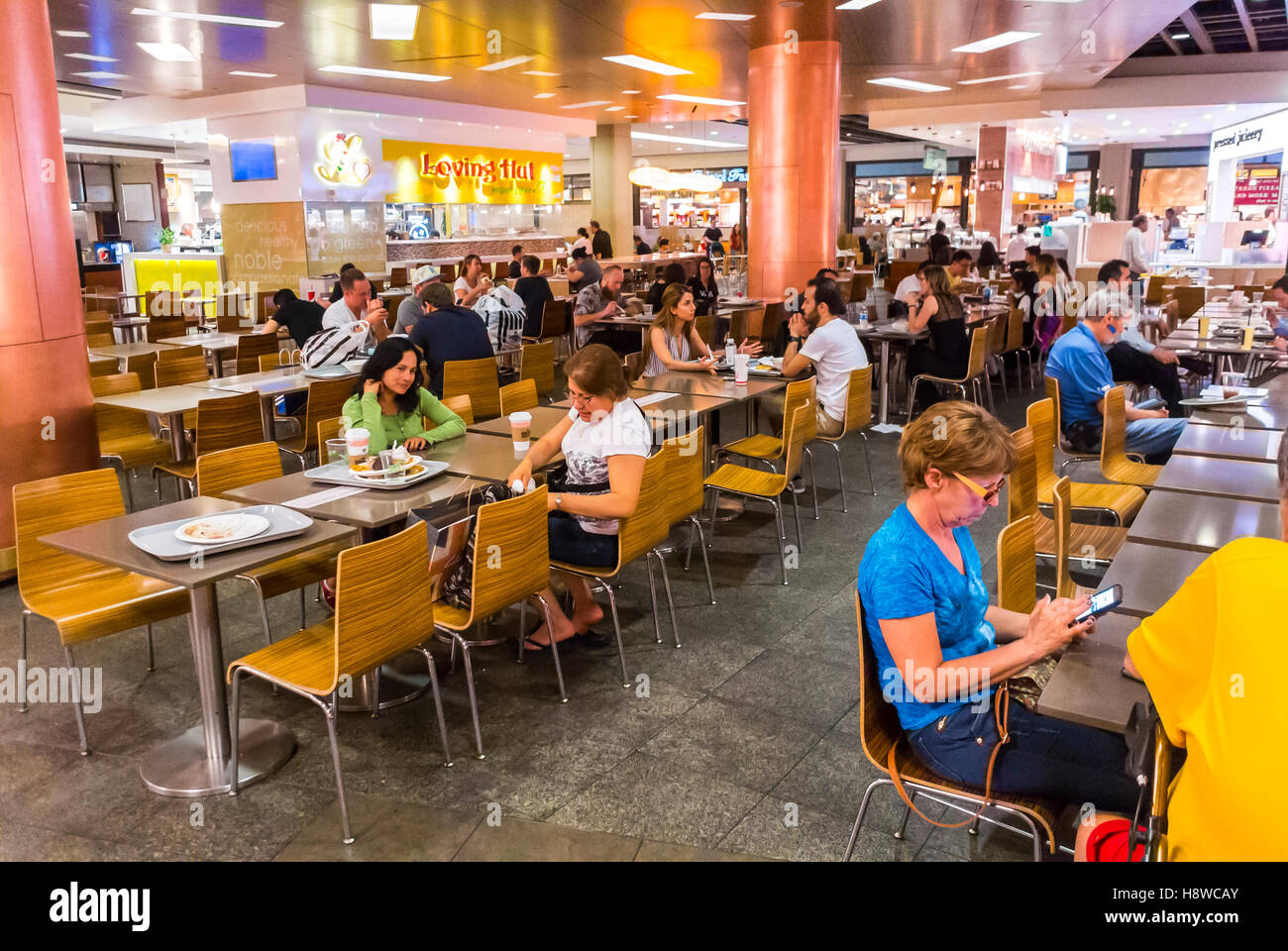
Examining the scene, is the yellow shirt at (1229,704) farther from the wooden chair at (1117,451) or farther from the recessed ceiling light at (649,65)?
the recessed ceiling light at (649,65)

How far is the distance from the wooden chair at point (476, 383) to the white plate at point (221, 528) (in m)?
3.08

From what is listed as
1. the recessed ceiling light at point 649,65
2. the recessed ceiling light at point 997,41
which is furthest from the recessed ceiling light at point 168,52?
the recessed ceiling light at point 997,41

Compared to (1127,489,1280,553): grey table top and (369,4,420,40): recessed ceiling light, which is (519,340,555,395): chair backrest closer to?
(369,4,420,40): recessed ceiling light

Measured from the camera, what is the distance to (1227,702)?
1.36 metres

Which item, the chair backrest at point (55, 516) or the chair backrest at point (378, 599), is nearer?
the chair backrest at point (378, 599)

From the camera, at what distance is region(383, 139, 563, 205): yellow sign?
1342 cm

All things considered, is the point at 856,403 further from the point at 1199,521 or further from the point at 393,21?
the point at 393,21

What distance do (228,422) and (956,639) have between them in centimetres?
392

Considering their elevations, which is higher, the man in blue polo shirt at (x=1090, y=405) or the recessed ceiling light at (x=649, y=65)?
the recessed ceiling light at (x=649, y=65)

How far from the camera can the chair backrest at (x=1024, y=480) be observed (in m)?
3.42

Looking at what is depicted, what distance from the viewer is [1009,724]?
214 centimetres

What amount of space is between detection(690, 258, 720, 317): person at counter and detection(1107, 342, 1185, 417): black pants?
376cm

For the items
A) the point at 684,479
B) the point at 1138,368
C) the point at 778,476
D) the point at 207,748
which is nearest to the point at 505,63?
the point at 1138,368

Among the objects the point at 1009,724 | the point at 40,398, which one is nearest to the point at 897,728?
the point at 1009,724
